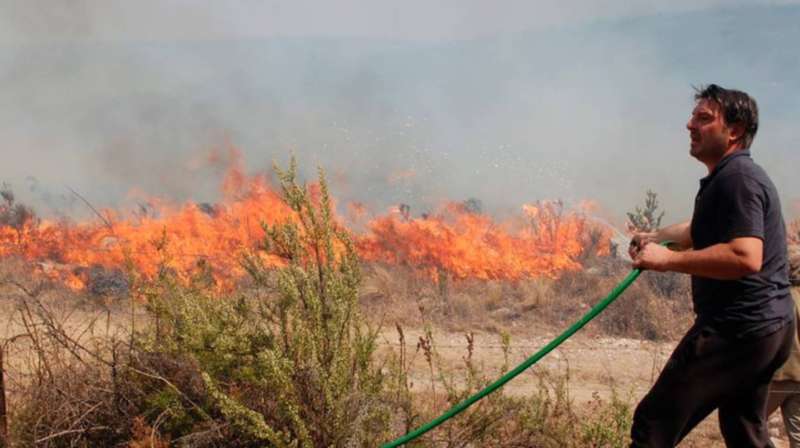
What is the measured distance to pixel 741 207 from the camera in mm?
2723

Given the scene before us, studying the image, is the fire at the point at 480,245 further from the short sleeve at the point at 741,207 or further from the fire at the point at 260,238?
the short sleeve at the point at 741,207

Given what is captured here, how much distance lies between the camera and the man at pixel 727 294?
273 cm

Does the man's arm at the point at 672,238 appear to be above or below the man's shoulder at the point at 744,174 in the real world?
below

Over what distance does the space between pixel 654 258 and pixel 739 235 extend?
0.32m

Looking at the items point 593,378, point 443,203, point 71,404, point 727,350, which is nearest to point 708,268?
point 727,350

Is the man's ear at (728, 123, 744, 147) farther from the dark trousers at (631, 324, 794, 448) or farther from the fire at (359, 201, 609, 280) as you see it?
the fire at (359, 201, 609, 280)

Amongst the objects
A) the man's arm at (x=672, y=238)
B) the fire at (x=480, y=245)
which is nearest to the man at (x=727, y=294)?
the man's arm at (x=672, y=238)

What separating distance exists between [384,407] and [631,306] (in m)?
7.64

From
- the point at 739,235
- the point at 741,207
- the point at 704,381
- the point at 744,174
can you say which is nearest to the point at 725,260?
the point at 739,235

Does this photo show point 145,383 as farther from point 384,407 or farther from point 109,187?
point 109,187

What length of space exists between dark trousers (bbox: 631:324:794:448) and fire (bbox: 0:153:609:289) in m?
9.38

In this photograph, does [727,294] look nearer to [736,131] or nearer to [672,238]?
[672,238]

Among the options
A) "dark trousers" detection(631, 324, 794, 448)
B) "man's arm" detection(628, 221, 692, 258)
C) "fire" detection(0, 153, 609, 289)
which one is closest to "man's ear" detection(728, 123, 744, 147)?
"man's arm" detection(628, 221, 692, 258)

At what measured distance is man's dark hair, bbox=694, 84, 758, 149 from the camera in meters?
2.93
